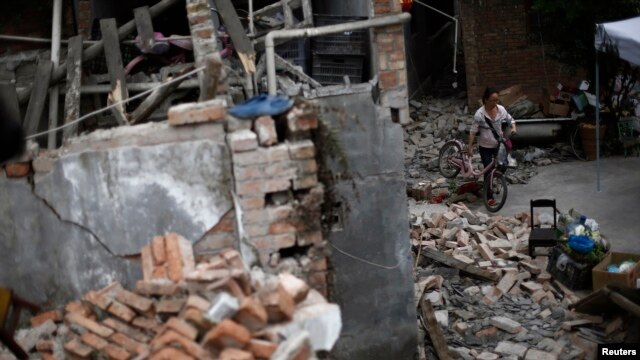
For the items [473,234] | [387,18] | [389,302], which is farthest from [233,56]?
[473,234]

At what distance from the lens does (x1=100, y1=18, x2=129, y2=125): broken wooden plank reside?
263 inches

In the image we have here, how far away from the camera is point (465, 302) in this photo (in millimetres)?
8938

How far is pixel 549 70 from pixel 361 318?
1113 centimetres

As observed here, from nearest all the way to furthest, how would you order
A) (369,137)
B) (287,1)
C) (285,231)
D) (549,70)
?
(285,231), (369,137), (287,1), (549,70)

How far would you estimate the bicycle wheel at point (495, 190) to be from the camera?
1162 centimetres

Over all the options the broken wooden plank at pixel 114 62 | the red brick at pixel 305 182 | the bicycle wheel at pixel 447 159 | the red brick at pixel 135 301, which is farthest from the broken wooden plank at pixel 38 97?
the bicycle wheel at pixel 447 159

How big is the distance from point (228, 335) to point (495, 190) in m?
8.69

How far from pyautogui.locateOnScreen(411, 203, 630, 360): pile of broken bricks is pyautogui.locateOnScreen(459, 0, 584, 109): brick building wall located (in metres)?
6.66


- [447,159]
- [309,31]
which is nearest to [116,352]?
[309,31]

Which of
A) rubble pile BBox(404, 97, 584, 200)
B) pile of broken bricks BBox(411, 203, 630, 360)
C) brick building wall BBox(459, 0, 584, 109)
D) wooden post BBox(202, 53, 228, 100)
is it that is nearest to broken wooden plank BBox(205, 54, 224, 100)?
wooden post BBox(202, 53, 228, 100)

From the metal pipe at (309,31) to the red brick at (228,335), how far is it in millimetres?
3119

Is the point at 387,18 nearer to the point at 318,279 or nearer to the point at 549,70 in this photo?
the point at 318,279

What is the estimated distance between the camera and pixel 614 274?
328 inches

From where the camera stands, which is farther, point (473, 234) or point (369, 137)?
point (473, 234)
